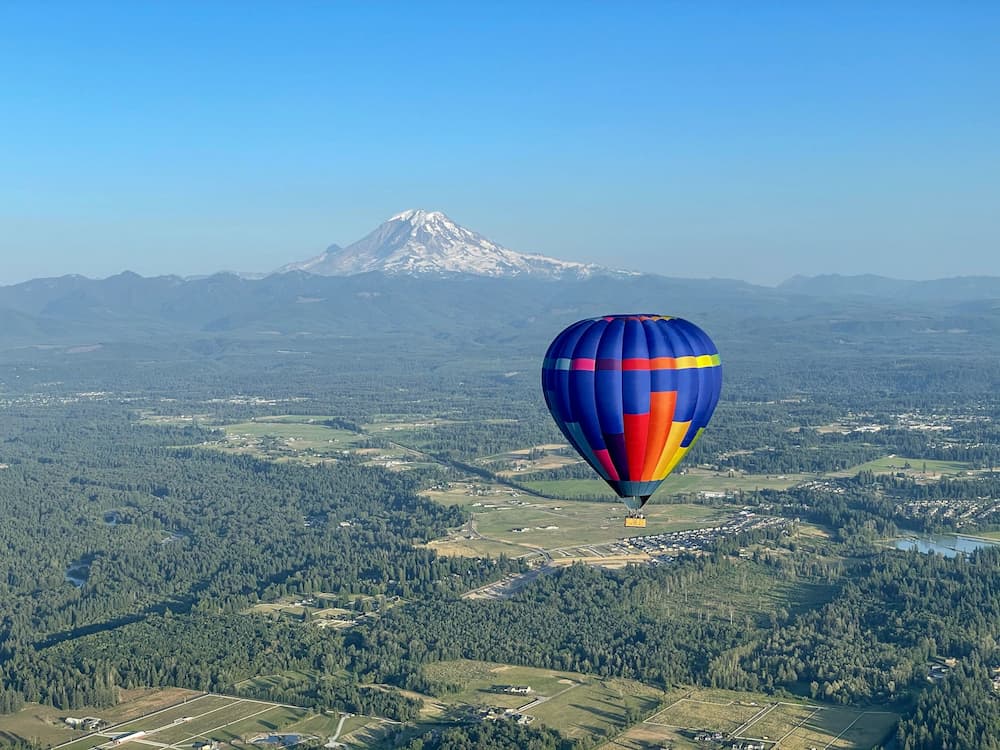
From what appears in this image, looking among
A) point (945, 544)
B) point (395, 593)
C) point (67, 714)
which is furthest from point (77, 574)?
point (945, 544)

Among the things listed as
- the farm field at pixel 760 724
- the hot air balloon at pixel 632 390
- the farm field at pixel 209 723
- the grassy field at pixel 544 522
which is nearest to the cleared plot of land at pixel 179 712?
the farm field at pixel 209 723

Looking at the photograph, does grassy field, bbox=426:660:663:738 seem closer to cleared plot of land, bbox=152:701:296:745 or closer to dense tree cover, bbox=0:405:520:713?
dense tree cover, bbox=0:405:520:713

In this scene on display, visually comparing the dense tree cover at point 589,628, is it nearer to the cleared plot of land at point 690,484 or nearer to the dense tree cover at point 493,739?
the dense tree cover at point 493,739

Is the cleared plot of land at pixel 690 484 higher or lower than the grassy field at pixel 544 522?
higher

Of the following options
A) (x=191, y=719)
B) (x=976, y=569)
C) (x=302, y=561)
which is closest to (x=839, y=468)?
(x=976, y=569)

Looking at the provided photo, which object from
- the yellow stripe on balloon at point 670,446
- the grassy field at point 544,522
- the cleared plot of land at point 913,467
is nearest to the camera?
the yellow stripe on balloon at point 670,446

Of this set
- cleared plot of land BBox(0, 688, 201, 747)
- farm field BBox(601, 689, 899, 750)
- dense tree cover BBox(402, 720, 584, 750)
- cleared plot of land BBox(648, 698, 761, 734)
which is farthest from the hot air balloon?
cleared plot of land BBox(0, 688, 201, 747)
